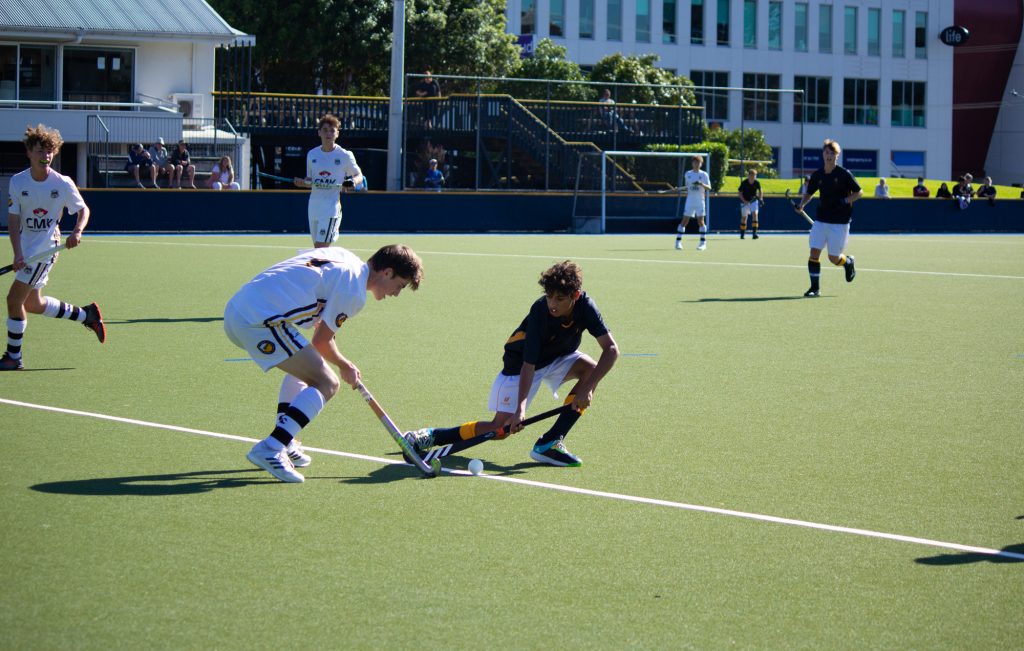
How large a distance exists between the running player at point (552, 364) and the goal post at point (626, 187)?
30.2m

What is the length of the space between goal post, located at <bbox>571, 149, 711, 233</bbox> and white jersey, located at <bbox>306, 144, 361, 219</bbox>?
22480 millimetres

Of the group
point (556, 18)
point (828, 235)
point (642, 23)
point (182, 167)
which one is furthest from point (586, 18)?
point (828, 235)

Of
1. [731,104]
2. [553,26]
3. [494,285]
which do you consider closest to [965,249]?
[494,285]

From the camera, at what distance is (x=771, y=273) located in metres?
22.3

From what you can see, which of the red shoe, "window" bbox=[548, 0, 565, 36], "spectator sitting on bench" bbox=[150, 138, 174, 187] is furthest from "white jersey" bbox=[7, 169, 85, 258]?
"window" bbox=[548, 0, 565, 36]

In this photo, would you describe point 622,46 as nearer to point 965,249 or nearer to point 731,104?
point 731,104

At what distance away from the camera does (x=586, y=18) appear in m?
68.2

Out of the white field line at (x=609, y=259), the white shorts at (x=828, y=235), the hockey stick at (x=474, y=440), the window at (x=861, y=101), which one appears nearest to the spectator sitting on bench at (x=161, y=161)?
the white field line at (x=609, y=259)

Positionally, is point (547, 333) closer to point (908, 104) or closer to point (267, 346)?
point (267, 346)

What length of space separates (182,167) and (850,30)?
49.8 metres

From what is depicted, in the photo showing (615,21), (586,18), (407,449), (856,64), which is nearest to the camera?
(407,449)

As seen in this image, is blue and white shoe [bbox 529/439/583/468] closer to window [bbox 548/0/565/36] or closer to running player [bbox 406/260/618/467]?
running player [bbox 406/260/618/467]

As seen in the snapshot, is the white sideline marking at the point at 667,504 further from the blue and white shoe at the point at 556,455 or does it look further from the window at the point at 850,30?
the window at the point at 850,30

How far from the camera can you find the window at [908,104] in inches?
2960
